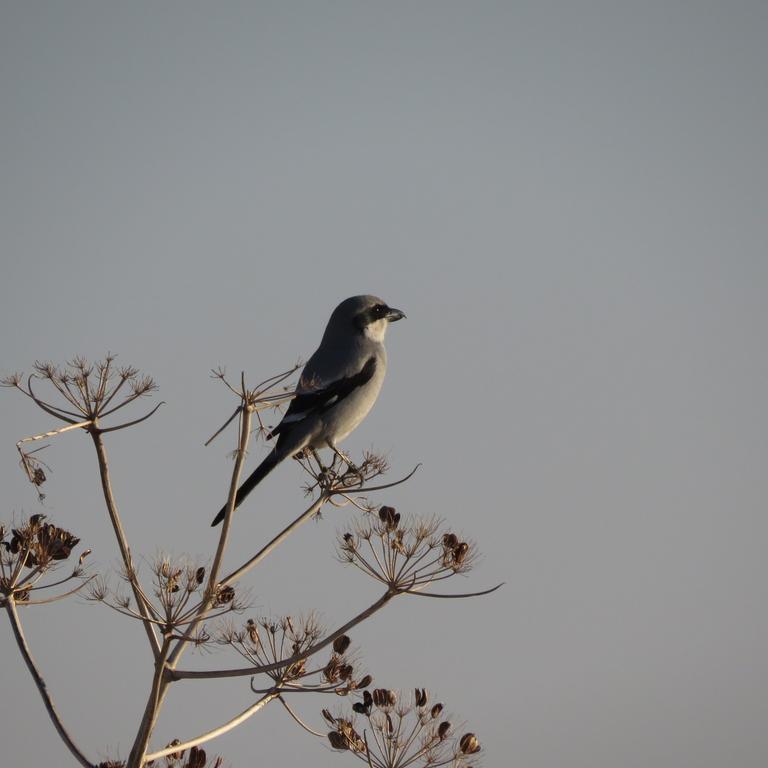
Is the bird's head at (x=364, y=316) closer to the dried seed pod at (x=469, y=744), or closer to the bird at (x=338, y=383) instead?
the bird at (x=338, y=383)

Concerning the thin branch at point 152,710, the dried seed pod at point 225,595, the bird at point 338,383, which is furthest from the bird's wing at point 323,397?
the thin branch at point 152,710

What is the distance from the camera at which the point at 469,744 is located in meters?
5.30

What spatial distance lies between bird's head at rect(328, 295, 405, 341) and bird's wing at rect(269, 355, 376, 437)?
54 cm

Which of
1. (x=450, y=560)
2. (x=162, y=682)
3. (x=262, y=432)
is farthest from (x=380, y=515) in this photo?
(x=162, y=682)

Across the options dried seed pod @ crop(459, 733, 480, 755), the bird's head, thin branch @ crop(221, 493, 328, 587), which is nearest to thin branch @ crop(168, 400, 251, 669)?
thin branch @ crop(221, 493, 328, 587)

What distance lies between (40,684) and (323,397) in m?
3.86

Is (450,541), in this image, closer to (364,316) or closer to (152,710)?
(152,710)

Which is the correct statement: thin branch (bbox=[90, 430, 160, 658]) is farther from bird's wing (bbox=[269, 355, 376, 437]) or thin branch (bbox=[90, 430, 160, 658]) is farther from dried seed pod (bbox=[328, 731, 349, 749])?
bird's wing (bbox=[269, 355, 376, 437])

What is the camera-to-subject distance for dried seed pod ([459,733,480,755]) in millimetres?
5293

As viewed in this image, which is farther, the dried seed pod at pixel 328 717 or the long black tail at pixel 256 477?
the long black tail at pixel 256 477

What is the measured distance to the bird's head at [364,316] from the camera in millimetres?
9336

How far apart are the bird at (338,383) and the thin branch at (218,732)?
2.04 meters

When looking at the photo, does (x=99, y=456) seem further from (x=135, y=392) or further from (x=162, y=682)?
(x=162, y=682)

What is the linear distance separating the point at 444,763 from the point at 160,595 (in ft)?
5.84
